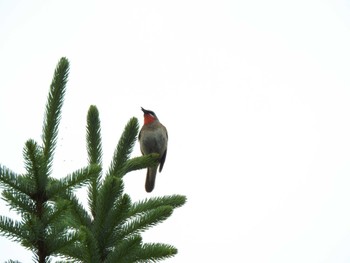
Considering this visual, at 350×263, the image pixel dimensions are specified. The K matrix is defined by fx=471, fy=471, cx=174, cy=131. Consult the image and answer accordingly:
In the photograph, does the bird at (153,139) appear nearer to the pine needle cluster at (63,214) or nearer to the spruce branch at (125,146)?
the spruce branch at (125,146)

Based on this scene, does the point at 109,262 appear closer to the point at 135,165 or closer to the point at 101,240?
the point at 101,240

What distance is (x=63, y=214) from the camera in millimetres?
2553

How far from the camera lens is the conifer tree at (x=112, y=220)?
2586 millimetres

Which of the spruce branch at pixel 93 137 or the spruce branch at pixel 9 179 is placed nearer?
the spruce branch at pixel 9 179

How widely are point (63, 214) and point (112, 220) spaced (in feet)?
0.97

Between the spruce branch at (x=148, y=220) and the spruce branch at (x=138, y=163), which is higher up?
the spruce branch at (x=138, y=163)

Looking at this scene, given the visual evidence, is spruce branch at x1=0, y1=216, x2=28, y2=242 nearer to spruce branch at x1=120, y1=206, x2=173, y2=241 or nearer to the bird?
spruce branch at x1=120, y1=206, x2=173, y2=241

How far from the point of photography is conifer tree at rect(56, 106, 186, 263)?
2.59 metres

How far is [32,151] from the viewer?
98.4 inches

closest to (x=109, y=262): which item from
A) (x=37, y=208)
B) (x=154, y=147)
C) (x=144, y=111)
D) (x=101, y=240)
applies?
(x=101, y=240)

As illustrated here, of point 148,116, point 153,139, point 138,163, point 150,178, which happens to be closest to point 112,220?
point 138,163

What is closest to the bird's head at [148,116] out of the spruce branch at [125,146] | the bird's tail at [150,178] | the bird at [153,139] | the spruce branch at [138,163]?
the bird at [153,139]

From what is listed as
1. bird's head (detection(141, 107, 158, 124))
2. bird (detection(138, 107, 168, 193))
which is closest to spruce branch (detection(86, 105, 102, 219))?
bird (detection(138, 107, 168, 193))

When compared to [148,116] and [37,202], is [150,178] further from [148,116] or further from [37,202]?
[37,202]
